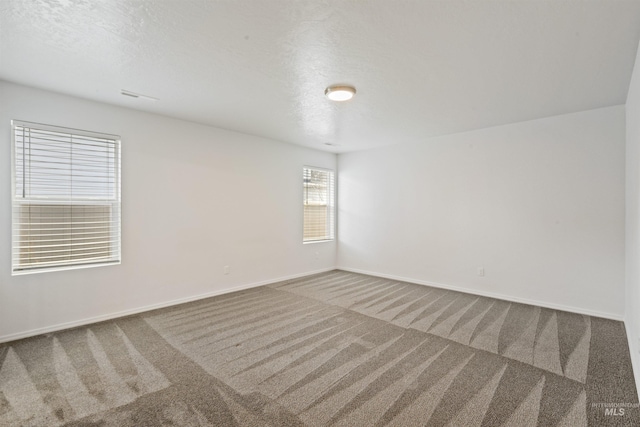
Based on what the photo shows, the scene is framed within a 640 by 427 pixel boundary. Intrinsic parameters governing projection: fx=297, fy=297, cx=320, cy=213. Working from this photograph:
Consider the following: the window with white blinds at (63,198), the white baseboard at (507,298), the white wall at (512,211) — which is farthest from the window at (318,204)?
the window with white blinds at (63,198)

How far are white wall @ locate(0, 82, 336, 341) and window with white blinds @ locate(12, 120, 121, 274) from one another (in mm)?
90

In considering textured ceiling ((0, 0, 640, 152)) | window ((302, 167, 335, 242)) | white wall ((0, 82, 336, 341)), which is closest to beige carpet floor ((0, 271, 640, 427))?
white wall ((0, 82, 336, 341))

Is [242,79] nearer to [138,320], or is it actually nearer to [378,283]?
[138,320]

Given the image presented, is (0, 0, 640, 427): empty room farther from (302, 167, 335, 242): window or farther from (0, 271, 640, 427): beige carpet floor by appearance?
(302, 167, 335, 242): window

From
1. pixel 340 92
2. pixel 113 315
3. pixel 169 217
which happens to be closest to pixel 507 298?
pixel 340 92

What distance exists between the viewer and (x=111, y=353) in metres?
2.71

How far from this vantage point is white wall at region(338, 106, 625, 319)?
3.61 metres

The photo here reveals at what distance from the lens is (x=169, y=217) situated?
4020 mm

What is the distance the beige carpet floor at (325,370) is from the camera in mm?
1920

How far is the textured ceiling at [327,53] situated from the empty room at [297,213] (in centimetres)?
2

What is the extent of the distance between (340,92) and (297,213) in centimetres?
305

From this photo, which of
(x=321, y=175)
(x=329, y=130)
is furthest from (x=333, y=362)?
(x=321, y=175)

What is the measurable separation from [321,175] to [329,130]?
1.75 meters

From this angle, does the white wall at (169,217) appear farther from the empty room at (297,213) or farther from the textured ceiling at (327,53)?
the textured ceiling at (327,53)
